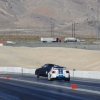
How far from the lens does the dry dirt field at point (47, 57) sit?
63.8 meters

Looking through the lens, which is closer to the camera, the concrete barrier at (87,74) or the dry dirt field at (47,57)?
the concrete barrier at (87,74)

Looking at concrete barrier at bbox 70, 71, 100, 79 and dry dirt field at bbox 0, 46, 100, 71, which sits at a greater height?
dry dirt field at bbox 0, 46, 100, 71

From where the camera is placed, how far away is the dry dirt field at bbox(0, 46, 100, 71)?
63.8 metres

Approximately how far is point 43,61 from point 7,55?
7.17 m

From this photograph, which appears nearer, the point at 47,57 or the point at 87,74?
the point at 87,74

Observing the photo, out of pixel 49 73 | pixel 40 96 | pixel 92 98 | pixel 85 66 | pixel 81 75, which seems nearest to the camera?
pixel 92 98

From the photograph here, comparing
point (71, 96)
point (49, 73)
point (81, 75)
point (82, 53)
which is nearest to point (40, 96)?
point (71, 96)

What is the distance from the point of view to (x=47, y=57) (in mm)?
75062

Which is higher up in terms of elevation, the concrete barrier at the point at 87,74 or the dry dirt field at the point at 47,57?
the dry dirt field at the point at 47,57

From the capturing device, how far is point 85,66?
6025 cm

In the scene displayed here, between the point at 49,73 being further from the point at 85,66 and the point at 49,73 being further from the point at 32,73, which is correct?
the point at 85,66

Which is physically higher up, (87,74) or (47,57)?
(47,57)

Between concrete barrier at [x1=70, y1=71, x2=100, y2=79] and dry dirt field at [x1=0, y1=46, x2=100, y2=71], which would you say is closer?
concrete barrier at [x1=70, y1=71, x2=100, y2=79]

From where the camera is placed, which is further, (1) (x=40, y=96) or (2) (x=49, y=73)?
(2) (x=49, y=73)
